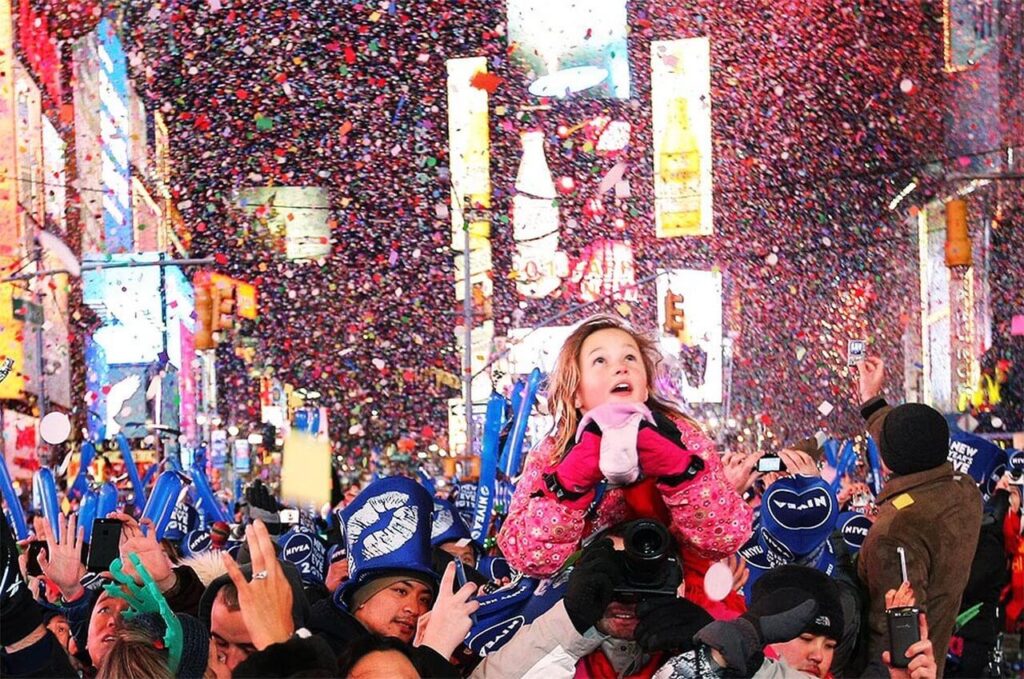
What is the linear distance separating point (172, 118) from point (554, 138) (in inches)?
145

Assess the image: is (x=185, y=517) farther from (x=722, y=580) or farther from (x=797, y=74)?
(x=797, y=74)

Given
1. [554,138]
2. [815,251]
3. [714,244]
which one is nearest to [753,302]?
[815,251]

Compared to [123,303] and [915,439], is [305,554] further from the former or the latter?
[123,303]

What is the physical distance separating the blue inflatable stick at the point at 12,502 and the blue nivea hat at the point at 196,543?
723mm

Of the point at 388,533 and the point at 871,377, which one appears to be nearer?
the point at 388,533

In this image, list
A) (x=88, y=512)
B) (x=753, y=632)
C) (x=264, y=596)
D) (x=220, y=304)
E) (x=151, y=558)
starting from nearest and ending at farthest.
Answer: (x=753, y=632)
(x=264, y=596)
(x=151, y=558)
(x=88, y=512)
(x=220, y=304)

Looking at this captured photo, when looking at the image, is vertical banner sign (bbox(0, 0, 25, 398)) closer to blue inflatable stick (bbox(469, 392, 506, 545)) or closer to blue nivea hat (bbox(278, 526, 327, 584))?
blue inflatable stick (bbox(469, 392, 506, 545))

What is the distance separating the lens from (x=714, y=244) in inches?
733

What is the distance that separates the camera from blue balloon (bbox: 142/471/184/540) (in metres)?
6.23

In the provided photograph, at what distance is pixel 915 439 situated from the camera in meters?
4.36

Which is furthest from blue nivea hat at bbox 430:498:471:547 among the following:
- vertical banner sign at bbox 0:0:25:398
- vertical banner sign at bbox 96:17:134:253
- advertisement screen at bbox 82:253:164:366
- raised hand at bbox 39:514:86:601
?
vertical banner sign at bbox 0:0:25:398

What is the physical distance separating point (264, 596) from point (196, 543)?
10.2 feet

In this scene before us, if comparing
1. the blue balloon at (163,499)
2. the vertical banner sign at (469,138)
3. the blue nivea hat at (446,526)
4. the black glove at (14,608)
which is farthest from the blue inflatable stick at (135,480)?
the vertical banner sign at (469,138)

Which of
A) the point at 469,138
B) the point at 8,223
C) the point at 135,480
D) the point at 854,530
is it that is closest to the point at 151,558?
the point at 854,530
